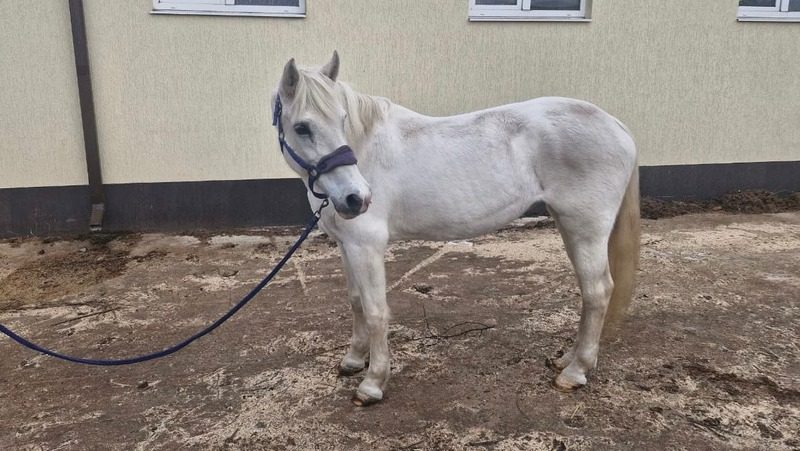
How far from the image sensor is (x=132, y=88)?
16.5 ft

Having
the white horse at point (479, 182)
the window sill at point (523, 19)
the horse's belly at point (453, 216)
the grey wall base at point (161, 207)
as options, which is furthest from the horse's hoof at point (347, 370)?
the window sill at point (523, 19)

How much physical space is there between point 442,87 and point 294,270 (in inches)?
101

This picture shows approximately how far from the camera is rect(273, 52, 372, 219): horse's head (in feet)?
6.75

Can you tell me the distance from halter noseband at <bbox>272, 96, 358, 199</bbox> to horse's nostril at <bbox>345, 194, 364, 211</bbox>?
136mm

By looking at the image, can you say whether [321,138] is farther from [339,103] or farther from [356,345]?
[356,345]

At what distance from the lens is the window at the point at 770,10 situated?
599cm

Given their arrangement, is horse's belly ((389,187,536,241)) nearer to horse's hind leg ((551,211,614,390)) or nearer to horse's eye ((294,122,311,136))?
horse's hind leg ((551,211,614,390))

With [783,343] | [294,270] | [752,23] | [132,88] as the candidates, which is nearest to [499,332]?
[783,343]

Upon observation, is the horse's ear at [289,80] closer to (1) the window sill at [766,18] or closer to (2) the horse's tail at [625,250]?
(2) the horse's tail at [625,250]

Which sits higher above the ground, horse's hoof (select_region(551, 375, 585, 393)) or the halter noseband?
the halter noseband

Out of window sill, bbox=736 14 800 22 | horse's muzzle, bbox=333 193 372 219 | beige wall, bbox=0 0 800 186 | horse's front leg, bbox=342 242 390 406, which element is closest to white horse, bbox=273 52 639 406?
horse's front leg, bbox=342 242 390 406

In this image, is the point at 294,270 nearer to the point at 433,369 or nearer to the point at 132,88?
the point at 433,369

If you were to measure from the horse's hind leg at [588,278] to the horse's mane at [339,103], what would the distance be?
1007mm

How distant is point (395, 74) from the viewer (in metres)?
5.46
